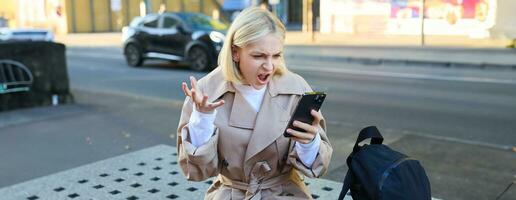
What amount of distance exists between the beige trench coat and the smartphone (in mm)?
194

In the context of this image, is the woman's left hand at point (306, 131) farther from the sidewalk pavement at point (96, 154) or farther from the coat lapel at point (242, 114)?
the sidewalk pavement at point (96, 154)

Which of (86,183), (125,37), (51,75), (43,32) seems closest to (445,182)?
(86,183)

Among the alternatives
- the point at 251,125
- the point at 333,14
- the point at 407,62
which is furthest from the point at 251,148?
the point at 333,14

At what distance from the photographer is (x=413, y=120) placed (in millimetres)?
7754

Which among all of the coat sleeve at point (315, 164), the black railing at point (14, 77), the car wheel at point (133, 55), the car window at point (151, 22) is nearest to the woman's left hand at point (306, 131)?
the coat sleeve at point (315, 164)

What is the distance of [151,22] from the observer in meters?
16.1

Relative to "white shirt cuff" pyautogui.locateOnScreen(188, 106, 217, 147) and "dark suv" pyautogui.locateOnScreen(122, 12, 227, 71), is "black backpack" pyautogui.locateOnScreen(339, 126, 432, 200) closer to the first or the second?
"white shirt cuff" pyautogui.locateOnScreen(188, 106, 217, 147)

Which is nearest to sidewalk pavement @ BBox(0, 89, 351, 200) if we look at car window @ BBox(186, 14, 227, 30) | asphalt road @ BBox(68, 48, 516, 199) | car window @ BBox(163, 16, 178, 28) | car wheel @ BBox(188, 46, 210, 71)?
asphalt road @ BBox(68, 48, 516, 199)

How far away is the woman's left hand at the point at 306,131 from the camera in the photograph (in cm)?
230

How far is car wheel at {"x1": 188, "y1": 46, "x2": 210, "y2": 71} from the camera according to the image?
14653mm

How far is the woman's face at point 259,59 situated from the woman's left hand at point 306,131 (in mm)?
300

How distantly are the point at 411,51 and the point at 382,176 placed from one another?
16.2 meters

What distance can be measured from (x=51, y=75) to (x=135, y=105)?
1278mm

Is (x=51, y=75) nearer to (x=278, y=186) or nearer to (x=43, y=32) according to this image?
(x=278, y=186)
